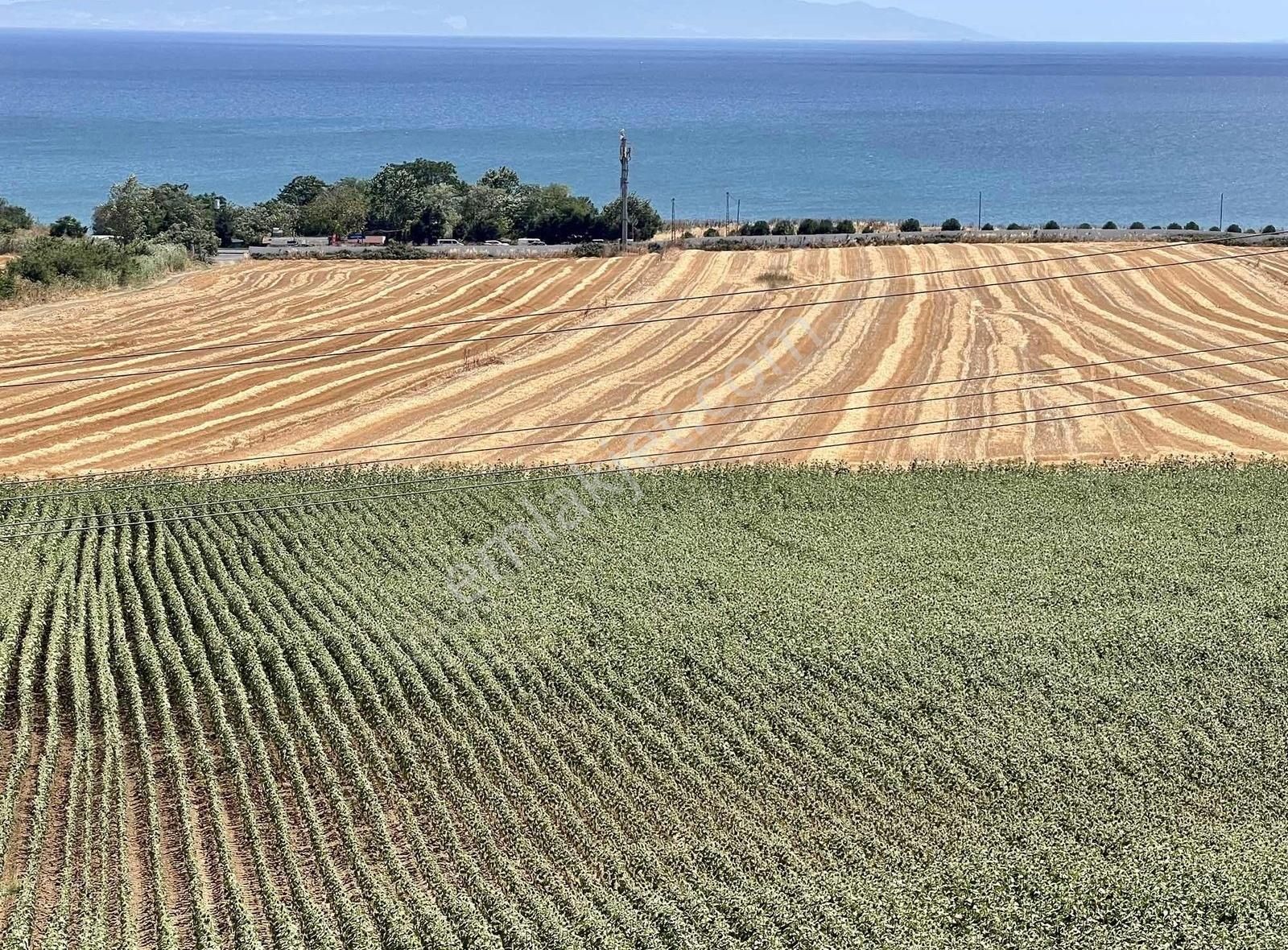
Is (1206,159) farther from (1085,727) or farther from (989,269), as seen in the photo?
(1085,727)

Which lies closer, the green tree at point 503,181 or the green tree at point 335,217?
the green tree at point 335,217

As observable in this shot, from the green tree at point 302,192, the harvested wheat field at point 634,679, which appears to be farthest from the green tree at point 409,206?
the harvested wheat field at point 634,679

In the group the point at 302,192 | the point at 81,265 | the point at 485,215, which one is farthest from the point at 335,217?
the point at 81,265

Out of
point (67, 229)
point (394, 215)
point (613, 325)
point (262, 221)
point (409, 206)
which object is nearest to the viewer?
point (613, 325)

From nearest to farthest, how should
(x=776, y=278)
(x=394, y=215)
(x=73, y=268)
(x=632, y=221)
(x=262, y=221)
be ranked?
(x=73, y=268)
(x=776, y=278)
(x=632, y=221)
(x=262, y=221)
(x=394, y=215)

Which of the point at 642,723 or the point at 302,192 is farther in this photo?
the point at 302,192

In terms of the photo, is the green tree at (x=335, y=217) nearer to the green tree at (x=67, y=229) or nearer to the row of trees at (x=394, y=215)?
the row of trees at (x=394, y=215)

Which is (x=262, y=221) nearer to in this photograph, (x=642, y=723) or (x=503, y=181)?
(x=503, y=181)
